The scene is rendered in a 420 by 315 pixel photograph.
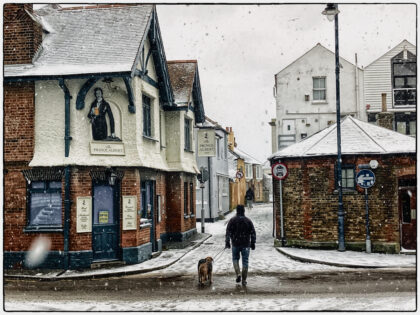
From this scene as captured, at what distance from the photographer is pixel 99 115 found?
15.1 m

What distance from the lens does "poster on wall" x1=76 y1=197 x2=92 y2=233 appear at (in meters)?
14.6

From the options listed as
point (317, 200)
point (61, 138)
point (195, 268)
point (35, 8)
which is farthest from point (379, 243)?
point (35, 8)

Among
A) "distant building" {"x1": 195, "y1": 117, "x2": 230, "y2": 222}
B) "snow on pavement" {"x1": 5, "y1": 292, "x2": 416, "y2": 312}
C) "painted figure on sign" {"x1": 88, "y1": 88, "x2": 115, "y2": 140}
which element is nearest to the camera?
"snow on pavement" {"x1": 5, "y1": 292, "x2": 416, "y2": 312}

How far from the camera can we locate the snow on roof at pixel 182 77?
21656 millimetres

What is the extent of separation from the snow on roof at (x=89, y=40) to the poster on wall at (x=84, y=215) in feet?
12.0

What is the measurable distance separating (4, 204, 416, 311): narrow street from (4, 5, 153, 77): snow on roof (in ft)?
19.1

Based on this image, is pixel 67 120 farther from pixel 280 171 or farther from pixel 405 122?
pixel 405 122

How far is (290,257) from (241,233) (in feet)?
17.5

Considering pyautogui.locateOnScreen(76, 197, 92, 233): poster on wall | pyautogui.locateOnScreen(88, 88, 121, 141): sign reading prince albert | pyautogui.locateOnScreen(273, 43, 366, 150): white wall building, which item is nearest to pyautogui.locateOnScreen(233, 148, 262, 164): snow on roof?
pyautogui.locateOnScreen(273, 43, 366, 150): white wall building

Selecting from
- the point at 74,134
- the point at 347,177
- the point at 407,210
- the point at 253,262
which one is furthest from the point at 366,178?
the point at 74,134

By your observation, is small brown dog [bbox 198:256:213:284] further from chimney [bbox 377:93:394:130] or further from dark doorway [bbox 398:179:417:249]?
chimney [bbox 377:93:394:130]

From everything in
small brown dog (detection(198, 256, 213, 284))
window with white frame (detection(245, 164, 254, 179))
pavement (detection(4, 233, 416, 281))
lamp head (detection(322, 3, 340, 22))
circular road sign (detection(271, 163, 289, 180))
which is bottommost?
pavement (detection(4, 233, 416, 281))

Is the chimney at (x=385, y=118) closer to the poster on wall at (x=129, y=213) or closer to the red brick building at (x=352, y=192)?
the red brick building at (x=352, y=192)

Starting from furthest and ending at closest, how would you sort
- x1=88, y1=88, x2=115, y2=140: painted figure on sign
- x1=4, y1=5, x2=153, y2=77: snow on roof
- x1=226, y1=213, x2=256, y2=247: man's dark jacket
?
x1=88, y1=88, x2=115, y2=140: painted figure on sign
x1=4, y1=5, x2=153, y2=77: snow on roof
x1=226, y1=213, x2=256, y2=247: man's dark jacket
